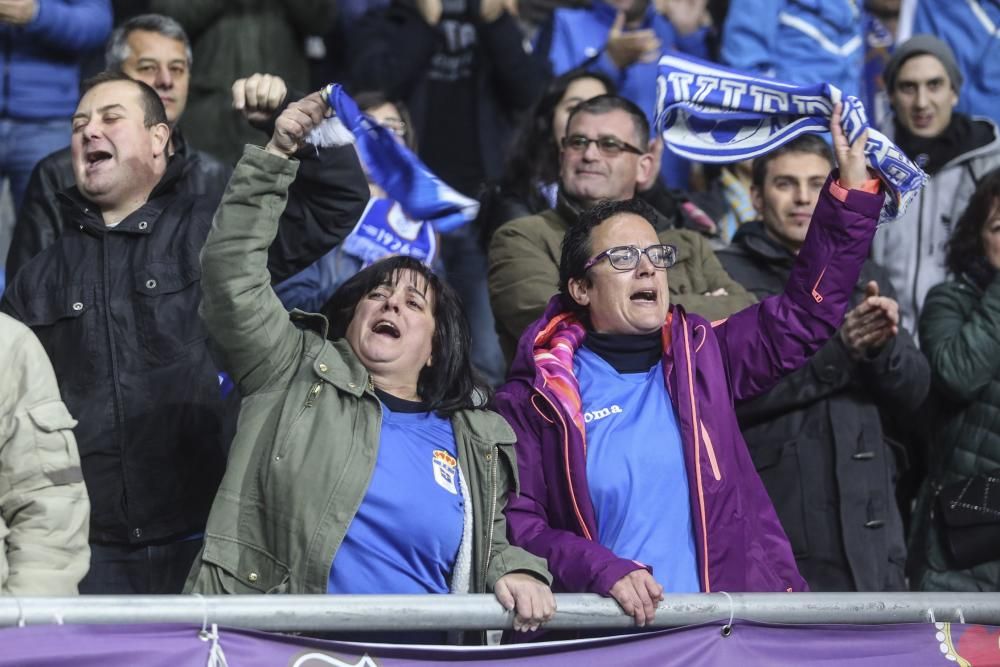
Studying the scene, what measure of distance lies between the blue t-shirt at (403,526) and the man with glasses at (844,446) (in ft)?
5.37

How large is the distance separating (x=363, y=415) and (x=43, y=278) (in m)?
1.27

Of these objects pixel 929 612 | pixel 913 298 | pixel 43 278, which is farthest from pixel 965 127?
pixel 43 278

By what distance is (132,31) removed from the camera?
6848mm

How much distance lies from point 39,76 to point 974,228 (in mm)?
4051

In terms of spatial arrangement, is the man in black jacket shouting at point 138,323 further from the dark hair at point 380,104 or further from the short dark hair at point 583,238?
the dark hair at point 380,104

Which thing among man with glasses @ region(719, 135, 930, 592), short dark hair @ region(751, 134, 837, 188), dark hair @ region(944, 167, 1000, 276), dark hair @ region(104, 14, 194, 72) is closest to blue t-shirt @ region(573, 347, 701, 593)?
man with glasses @ region(719, 135, 930, 592)

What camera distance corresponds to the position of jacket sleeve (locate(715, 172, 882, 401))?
16.3ft

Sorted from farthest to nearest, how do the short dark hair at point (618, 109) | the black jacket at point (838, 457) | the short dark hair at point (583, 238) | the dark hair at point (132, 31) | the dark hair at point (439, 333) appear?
1. the dark hair at point (132, 31)
2. the short dark hair at point (618, 109)
3. the black jacket at point (838, 457)
4. the short dark hair at point (583, 238)
5. the dark hair at point (439, 333)

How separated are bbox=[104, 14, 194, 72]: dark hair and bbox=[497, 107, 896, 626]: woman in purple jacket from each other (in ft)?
7.85

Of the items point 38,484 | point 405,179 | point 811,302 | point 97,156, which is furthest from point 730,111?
point 38,484

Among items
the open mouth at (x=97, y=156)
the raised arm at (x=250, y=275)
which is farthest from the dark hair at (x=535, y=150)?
the raised arm at (x=250, y=275)

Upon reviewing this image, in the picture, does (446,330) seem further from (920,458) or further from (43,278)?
(920,458)

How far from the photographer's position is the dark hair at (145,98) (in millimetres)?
5409

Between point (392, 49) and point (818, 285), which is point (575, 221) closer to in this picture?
point (818, 285)
